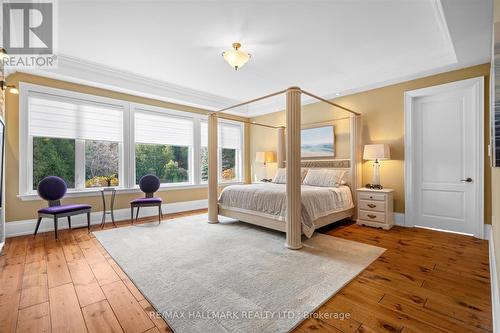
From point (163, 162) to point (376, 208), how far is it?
15.8 feet

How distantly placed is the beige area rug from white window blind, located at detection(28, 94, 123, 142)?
2.02 metres

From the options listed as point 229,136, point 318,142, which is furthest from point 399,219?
point 229,136

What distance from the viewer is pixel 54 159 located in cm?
428

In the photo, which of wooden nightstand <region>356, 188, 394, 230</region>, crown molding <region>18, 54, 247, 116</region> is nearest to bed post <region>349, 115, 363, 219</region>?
wooden nightstand <region>356, 188, 394, 230</region>

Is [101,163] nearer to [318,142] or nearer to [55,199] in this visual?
[55,199]

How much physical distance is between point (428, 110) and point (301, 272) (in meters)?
3.77

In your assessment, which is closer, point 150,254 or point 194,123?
point 150,254

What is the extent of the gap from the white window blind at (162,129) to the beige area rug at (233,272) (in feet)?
7.68

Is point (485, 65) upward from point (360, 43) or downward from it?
downward

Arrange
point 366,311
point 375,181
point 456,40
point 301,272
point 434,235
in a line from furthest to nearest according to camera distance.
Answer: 1. point 375,181
2. point 434,235
3. point 456,40
4. point 301,272
5. point 366,311

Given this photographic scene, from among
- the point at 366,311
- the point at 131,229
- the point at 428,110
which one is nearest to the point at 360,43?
the point at 428,110

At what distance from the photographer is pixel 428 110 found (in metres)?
4.10

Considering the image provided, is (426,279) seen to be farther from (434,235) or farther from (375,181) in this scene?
(375,181)

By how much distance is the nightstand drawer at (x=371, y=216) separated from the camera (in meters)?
4.10
